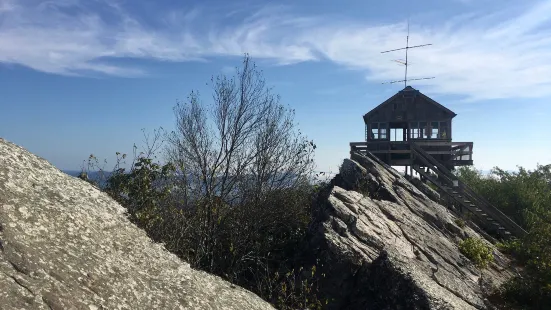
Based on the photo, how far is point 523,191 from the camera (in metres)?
23.6

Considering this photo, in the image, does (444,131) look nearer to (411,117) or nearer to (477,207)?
(411,117)

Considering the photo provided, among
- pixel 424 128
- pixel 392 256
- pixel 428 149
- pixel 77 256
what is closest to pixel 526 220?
pixel 428 149

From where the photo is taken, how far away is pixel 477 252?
14.7 m

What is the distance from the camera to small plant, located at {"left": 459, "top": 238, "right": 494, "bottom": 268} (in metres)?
14.3

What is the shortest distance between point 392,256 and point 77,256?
8.62 m

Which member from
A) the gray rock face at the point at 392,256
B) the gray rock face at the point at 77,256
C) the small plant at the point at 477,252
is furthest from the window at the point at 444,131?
the gray rock face at the point at 77,256

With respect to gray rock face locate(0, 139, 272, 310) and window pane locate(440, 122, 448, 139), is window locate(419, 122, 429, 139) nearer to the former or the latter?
window pane locate(440, 122, 448, 139)

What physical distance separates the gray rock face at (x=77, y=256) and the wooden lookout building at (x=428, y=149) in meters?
19.4

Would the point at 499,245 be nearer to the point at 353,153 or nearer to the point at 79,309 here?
the point at 353,153

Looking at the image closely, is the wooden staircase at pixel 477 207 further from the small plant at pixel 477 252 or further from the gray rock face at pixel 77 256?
the gray rock face at pixel 77 256

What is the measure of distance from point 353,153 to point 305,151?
5702mm

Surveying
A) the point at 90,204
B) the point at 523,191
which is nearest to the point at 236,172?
the point at 90,204

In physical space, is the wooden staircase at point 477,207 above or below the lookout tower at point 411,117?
below

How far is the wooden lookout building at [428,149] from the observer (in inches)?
840
